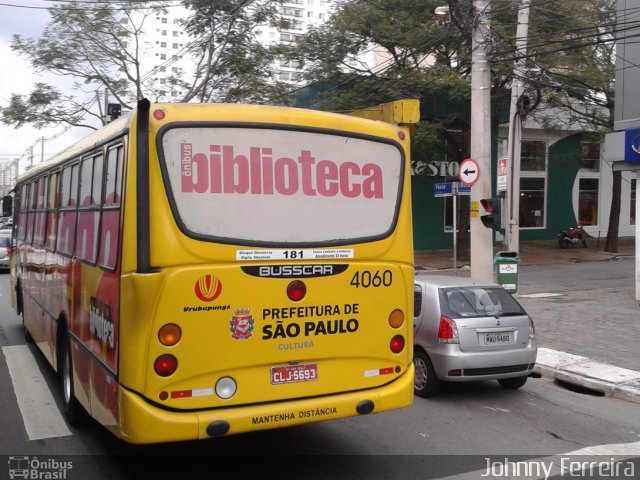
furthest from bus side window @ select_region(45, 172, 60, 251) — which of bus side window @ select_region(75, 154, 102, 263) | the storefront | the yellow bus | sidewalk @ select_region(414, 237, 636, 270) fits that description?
the storefront

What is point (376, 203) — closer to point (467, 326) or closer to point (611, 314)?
point (467, 326)

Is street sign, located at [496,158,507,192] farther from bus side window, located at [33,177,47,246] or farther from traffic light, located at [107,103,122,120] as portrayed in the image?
bus side window, located at [33,177,47,246]

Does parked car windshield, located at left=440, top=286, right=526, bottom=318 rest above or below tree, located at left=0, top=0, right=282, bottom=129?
below

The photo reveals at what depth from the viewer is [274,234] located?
4.92 m

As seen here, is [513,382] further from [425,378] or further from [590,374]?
[590,374]

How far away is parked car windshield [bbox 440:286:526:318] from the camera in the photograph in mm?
7809

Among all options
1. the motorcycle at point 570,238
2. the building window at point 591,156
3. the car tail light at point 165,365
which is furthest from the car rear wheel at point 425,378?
the building window at point 591,156

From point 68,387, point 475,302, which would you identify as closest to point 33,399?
point 68,387

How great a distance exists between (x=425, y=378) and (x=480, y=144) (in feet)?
22.3

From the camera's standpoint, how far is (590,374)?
9.04 meters

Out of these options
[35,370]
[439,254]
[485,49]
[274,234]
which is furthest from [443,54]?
[274,234]

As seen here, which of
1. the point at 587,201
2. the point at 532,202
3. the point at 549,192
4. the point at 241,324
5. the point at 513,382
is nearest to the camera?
the point at 241,324

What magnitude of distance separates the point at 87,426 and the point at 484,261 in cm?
882

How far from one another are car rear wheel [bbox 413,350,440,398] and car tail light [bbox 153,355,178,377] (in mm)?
3934
